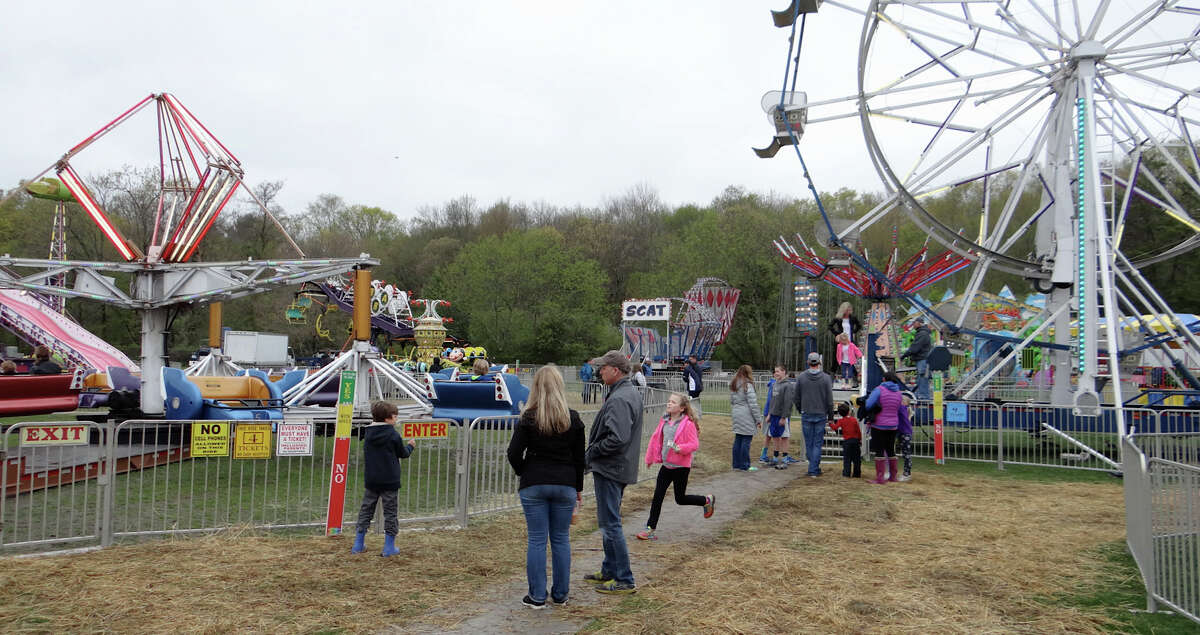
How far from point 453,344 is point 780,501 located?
26764mm

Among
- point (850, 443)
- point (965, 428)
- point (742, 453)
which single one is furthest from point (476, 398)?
point (965, 428)

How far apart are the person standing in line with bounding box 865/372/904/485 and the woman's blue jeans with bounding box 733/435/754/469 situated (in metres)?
1.97

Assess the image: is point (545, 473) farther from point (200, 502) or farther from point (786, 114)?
point (786, 114)

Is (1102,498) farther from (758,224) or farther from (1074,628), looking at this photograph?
(758,224)

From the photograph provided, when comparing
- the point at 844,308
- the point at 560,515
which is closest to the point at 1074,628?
the point at 560,515

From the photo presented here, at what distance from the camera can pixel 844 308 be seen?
56.2ft

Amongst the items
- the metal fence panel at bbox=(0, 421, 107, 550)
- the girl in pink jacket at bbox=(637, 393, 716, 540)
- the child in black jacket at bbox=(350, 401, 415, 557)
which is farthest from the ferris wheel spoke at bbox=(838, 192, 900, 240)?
the metal fence panel at bbox=(0, 421, 107, 550)

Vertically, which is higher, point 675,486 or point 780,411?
point 780,411

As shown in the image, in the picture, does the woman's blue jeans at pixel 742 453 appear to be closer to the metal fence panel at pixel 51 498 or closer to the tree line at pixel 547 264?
the metal fence panel at pixel 51 498

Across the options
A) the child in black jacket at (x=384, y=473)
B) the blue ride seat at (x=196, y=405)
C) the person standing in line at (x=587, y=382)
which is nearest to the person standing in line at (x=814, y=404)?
the child in black jacket at (x=384, y=473)

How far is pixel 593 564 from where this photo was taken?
7086mm

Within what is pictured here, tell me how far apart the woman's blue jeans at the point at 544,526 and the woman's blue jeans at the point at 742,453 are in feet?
25.7

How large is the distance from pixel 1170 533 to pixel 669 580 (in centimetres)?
355

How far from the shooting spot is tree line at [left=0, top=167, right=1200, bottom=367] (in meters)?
43.2
